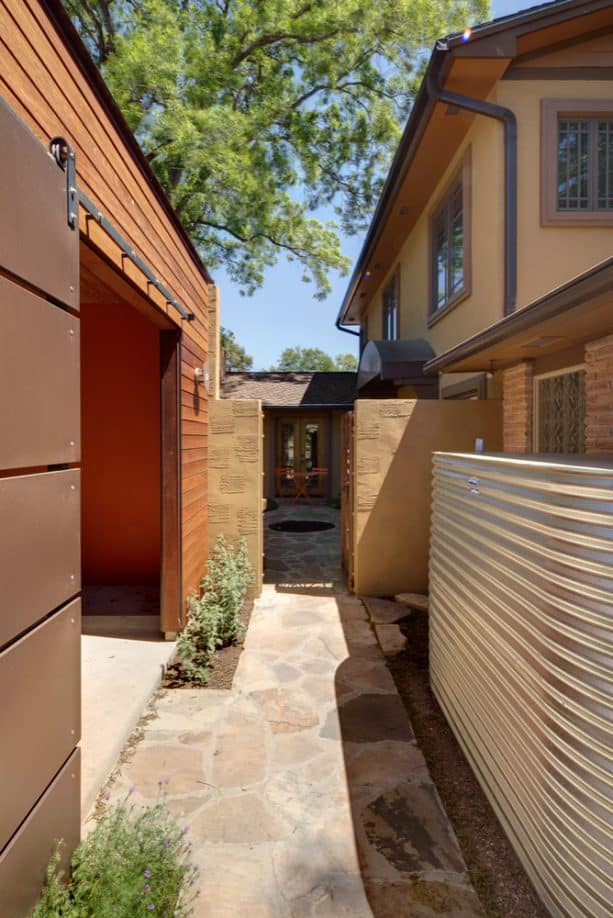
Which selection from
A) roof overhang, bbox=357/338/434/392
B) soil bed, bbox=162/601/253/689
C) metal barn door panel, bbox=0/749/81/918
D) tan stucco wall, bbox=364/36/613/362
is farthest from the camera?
roof overhang, bbox=357/338/434/392

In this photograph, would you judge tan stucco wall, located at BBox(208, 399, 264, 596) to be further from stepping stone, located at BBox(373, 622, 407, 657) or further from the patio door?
the patio door

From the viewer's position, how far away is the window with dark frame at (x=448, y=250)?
23.3 ft

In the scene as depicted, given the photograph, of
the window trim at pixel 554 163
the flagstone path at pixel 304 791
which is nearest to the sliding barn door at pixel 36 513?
the flagstone path at pixel 304 791

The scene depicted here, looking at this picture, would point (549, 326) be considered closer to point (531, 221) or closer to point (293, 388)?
point (531, 221)

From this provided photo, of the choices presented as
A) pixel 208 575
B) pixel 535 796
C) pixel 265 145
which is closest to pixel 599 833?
pixel 535 796

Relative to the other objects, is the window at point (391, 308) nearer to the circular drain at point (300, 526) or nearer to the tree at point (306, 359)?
the circular drain at point (300, 526)

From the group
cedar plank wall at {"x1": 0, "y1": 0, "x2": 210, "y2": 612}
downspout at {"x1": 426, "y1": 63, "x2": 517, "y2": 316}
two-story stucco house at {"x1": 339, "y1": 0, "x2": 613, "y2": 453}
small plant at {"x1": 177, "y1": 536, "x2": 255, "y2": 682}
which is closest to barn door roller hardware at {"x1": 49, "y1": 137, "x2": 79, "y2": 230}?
cedar plank wall at {"x1": 0, "y1": 0, "x2": 210, "y2": 612}

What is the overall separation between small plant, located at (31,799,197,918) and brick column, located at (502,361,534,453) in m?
4.77

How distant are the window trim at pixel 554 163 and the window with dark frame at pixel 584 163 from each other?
0.33 feet

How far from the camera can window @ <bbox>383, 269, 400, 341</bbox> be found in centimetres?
1113

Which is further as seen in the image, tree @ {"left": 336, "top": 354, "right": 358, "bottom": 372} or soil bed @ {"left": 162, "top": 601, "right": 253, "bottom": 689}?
tree @ {"left": 336, "top": 354, "right": 358, "bottom": 372}

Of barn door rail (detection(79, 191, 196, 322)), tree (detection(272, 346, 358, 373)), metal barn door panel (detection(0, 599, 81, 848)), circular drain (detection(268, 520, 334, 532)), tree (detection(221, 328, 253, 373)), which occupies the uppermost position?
tree (detection(272, 346, 358, 373))

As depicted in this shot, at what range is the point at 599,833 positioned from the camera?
176 cm

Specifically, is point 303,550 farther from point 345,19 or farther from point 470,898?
point 345,19
